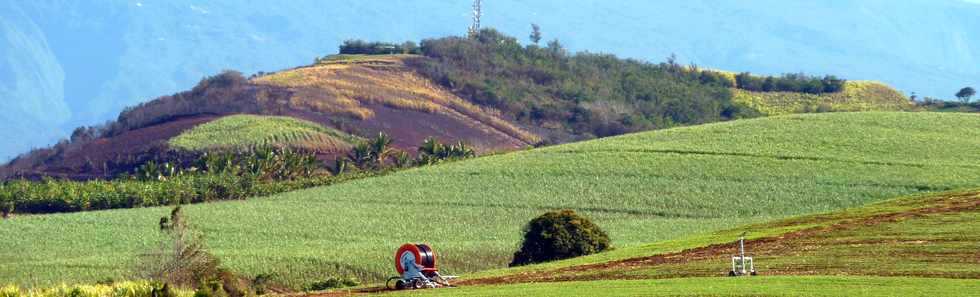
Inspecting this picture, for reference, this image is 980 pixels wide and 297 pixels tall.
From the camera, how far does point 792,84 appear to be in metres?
172

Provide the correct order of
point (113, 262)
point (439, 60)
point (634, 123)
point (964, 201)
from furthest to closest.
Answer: point (439, 60), point (634, 123), point (113, 262), point (964, 201)

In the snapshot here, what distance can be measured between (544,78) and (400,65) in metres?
20.6

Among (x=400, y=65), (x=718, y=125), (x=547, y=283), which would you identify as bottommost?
(x=547, y=283)

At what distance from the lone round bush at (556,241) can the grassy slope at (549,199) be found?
4.80 m

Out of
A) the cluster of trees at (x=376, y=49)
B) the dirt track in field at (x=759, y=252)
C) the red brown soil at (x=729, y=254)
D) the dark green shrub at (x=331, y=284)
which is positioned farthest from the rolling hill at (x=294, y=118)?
the red brown soil at (x=729, y=254)

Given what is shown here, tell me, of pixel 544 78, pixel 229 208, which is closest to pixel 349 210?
pixel 229 208

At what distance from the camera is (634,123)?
15588 centimetres

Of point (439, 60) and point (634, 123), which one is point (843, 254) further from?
point (439, 60)

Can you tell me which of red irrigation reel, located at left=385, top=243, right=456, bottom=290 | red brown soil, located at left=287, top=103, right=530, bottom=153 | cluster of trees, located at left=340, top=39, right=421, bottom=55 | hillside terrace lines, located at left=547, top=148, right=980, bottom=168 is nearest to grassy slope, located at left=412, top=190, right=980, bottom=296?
red irrigation reel, located at left=385, top=243, right=456, bottom=290

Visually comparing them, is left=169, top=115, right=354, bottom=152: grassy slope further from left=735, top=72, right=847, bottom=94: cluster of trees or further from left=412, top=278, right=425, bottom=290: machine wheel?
left=412, top=278, right=425, bottom=290: machine wheel

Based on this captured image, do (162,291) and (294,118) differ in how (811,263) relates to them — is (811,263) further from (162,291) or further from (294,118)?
(294,118)

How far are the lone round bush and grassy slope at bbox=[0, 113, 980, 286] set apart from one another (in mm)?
4796

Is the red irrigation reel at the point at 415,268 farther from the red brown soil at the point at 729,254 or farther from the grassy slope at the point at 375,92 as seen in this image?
the grassy slope at the point at 375,92

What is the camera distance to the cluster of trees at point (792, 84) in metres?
170
